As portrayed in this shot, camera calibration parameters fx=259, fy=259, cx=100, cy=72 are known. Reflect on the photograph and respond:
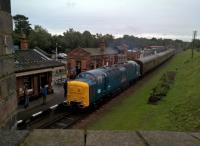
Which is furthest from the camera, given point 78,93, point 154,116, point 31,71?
point 31,71

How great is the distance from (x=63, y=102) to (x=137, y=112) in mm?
6057

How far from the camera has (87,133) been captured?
2811mm

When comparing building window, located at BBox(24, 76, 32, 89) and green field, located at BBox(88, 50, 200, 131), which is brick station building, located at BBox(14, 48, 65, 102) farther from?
green field, located at BBox(88, 50, 200, 131)

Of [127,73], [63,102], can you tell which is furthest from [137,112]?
[127,73]

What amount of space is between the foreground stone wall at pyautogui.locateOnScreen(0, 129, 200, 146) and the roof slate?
58.2 ft

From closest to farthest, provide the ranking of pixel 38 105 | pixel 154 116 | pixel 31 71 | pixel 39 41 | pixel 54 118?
1. pixel 154 116
2. pixel 54 118
3. pixel 38 105
4. pixel 31 71
5. pixel 39 41

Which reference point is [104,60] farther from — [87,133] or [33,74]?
[87,133]

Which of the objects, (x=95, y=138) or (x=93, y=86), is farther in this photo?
(x=93, y=86)

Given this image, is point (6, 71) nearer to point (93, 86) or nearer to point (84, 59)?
point (93, 86)

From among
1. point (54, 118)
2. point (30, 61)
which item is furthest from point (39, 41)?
point (54, 118)

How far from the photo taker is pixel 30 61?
22.7m

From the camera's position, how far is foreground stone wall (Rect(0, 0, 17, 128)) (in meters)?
3.18

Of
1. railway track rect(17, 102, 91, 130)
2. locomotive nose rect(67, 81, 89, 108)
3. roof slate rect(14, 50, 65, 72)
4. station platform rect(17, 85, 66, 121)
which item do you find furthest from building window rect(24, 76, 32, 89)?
locomotive nose rect(67, 81, 89, 108)

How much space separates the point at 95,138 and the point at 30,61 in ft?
68.8
